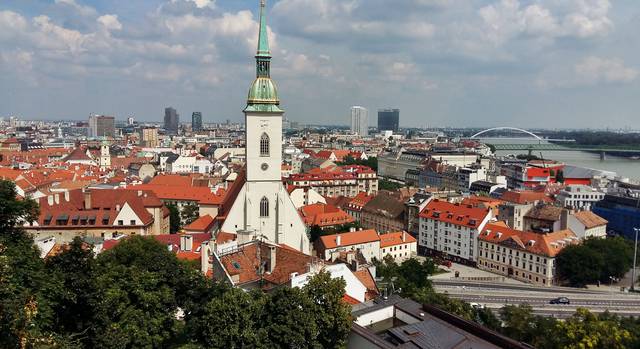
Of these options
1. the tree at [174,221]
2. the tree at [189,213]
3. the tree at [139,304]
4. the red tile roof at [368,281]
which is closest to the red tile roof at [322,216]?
the tree at [189,213]

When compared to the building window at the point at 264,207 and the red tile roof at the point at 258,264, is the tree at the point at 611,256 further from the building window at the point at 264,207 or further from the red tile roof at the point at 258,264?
the red tile roof at the point at 258,264

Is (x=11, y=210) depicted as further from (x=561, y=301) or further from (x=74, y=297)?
(x=561, y=301)

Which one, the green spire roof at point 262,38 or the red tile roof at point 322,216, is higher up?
the green spire roof at point 262,38

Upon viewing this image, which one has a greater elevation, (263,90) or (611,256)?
(263,90)

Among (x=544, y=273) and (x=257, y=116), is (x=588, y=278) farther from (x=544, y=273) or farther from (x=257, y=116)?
(x=257, y=116)

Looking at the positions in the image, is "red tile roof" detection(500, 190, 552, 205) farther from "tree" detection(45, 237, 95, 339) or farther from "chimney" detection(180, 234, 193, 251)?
"tree" detection(45, 237, 95, 339)

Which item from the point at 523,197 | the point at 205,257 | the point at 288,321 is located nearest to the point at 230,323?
the point at 288,321

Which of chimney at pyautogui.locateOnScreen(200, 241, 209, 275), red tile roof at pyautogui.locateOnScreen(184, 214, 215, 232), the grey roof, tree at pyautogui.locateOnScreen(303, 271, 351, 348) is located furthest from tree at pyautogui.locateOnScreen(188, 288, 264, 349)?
the grey roof
